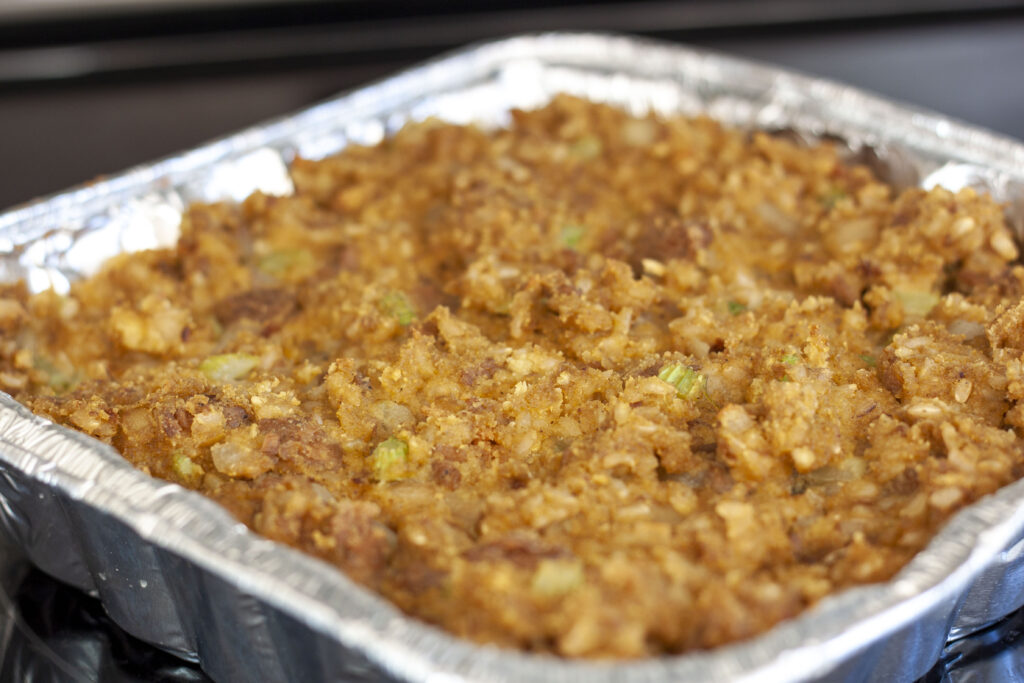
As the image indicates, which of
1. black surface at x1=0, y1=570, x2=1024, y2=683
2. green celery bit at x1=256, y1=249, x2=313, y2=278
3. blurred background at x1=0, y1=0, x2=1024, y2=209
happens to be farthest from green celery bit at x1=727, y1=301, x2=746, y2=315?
blurred background at x1=0, y1=0, x2=1024, y2=209

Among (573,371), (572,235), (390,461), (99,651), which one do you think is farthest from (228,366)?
Answer: (572,235)

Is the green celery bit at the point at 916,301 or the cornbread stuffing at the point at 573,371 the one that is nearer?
the cornbread stuffing at the point at 573,371

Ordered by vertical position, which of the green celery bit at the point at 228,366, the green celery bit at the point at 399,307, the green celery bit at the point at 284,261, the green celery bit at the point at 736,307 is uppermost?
the green celery bit at the point at 284,261

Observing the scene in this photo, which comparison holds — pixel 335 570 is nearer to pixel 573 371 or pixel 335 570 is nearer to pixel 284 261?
pixel 573 371

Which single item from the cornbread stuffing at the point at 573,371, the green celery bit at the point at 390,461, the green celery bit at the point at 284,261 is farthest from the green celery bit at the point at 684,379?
the green celery bit at the point at 284,261

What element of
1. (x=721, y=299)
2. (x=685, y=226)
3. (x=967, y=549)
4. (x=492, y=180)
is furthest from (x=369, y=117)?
(x=967, y=549)

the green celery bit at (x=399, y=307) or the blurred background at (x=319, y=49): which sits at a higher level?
the blurred background at (x=319, y=49)

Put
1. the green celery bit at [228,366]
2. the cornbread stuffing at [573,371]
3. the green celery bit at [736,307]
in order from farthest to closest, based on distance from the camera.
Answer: the green celery bit at [736,307]
the green celery bit at [228,366]
the cornbread stuffing at [573,371]

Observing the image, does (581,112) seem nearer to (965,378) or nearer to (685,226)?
(685,226)

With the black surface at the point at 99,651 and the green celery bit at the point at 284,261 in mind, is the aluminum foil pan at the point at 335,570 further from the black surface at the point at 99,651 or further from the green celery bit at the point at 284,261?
the green celery bit at the point at 284,261
